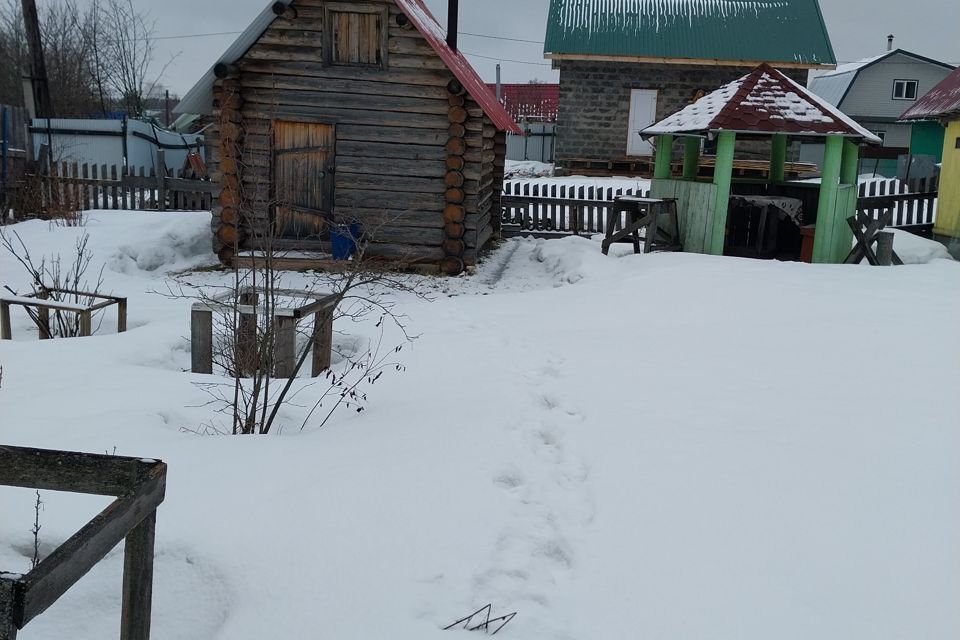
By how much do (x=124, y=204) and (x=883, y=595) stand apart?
59.4ft

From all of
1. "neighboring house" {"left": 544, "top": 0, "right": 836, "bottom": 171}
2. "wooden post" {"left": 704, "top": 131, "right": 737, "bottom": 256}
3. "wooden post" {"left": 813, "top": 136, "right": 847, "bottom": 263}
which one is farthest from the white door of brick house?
"wooden post" {"left": 704, "top": 131, "right": 737, "bottom": 256}

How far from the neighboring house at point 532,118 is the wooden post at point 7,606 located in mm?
36288

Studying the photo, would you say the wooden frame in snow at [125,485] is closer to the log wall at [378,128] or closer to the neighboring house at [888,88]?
the log wall at [378,128]

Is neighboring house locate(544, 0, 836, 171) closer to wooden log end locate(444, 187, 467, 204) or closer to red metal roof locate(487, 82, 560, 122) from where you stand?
red metal roof locate(487, 82, 560, 122)

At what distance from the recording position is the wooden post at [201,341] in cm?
720

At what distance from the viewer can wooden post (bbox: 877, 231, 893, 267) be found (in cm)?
1306

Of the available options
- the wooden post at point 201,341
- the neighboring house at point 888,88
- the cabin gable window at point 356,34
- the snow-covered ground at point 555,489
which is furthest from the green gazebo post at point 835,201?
the neighboring house at point 888,88

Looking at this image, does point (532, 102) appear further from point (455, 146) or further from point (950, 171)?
point (455, 146)

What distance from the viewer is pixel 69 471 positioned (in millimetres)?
2918

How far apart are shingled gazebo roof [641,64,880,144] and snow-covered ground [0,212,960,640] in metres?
4.94

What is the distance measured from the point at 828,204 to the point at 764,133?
1.43 meters

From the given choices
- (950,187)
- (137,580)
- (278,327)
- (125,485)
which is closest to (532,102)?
(950,187)

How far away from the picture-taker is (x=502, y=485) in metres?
4.82

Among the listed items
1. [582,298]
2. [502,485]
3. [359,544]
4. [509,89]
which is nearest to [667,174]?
[582,298]
